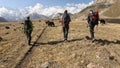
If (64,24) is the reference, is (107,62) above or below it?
below

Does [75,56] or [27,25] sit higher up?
[27,25]

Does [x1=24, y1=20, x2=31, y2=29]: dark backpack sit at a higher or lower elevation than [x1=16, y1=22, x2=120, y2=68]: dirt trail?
higher

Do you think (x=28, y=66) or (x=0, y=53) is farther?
(x=0, y=53)

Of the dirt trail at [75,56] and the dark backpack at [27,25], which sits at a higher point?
the dark backpack at [27,25]

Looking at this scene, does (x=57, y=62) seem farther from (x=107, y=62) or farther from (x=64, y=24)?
(x=64, y=24)

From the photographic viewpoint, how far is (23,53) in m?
22.9

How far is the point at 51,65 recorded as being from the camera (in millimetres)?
18578

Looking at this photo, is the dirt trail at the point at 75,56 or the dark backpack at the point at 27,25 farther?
the dark backpack at the point at 27,25

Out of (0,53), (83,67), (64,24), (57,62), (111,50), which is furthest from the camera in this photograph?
(64,24)

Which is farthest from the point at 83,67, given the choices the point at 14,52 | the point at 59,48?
the point at 14,52

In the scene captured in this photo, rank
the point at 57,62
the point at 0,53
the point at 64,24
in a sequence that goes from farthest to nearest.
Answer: the point at 64,24 < the point at 0,53 < the point at 57,62

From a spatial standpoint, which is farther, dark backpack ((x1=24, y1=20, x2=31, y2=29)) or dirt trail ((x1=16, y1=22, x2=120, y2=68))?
dark backpack ((x1=24, y1=20, x2=31, y2=29))

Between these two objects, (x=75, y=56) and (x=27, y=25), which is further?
(x=27, y=25)

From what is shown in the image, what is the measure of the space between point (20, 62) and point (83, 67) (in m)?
5.18
